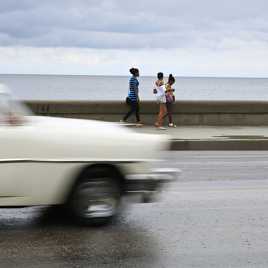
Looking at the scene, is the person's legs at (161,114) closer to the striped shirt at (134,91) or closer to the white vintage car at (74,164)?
the striped shirt at (134,91)

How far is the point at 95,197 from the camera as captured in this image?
736 cm

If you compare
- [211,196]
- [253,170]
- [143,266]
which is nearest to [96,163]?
[143,266]

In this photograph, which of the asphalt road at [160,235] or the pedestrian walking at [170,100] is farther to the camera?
the pedestrian walking at [170,100]

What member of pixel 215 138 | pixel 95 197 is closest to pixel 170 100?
pixel 215 138

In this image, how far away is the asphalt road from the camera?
6.20 metres

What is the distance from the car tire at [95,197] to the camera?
23.9 ft

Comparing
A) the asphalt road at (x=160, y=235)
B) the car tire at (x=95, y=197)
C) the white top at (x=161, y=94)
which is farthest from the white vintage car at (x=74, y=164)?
the white top at (x=161, y=94)

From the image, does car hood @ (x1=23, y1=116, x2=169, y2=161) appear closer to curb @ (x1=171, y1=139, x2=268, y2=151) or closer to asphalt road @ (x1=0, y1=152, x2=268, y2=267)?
asphalt road @ (x1=0, y1=152, x2=268, y2=267)

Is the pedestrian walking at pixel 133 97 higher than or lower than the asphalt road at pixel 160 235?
higher

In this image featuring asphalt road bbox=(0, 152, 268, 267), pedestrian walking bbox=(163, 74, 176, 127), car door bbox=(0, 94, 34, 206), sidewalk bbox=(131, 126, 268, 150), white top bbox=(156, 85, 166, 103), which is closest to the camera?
asphalt road bbox=(0, 152, 268, 267)

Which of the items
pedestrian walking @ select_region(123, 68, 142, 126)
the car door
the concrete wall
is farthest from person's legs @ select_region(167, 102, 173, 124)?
the car door

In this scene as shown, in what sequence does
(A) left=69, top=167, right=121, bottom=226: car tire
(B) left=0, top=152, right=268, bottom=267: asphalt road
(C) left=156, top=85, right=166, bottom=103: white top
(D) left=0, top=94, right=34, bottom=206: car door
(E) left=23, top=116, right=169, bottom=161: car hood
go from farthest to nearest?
(C) left=156, top=85, right=166, bottom=103: white top → (A) left=69, top=167, right=121, bottom=226: car tire → (E) left=23, top=116, right=169, bottom=161: car hood → (D) left=0, top=94, right=34, bottom=206: car door → (B) left=0, top=152, right=268, bottom=267: asphalt road

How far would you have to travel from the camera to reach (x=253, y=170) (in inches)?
485

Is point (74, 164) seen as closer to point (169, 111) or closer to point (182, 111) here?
point (169, 111)
